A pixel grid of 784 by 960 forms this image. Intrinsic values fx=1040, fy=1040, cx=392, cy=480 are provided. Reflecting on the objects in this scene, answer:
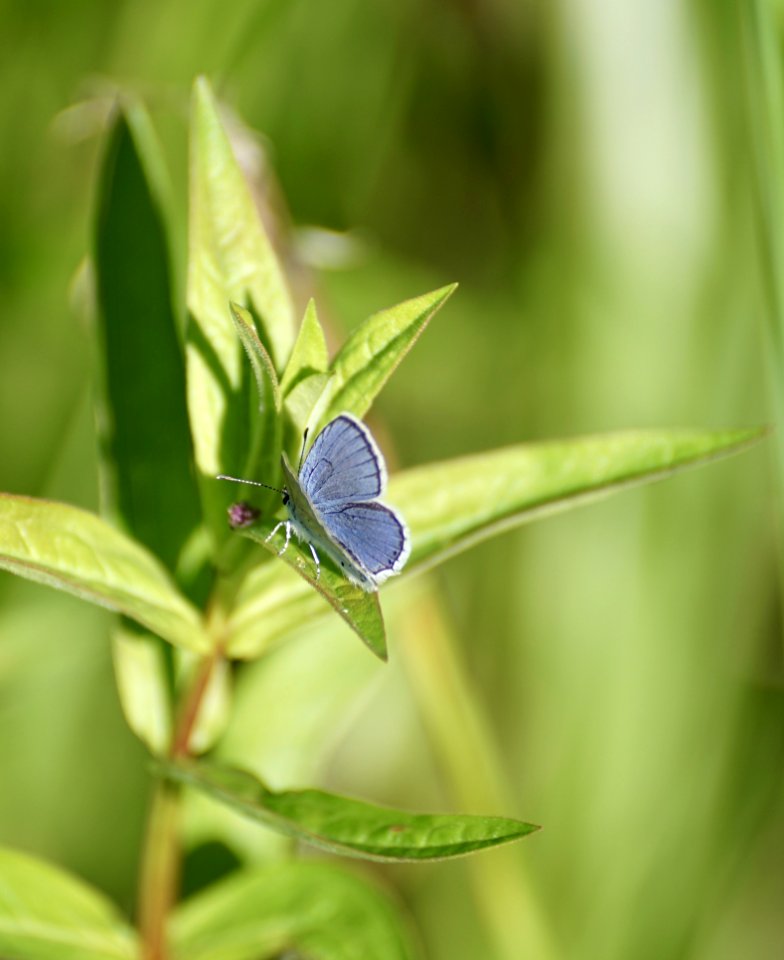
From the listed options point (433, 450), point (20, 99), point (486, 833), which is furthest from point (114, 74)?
point (486, 833)

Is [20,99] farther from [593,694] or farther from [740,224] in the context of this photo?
[593,694]

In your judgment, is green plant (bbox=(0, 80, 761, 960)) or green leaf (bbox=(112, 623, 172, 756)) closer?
green plant (bbox=(0, 80, 761, 960))

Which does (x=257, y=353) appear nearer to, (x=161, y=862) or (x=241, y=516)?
(x=241, y=516)

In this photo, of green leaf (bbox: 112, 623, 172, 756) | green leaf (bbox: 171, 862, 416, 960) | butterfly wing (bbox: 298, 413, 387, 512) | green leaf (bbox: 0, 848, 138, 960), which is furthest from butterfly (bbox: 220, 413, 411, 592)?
green leaf (bbox: 0, 848, 138, 960)

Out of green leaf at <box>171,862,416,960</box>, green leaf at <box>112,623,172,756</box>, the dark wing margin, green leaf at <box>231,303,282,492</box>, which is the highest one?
green leaf at <box>231,303,282,492</box>

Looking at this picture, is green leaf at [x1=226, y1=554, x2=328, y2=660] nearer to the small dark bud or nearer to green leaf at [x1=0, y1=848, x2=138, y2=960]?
the small dark bud

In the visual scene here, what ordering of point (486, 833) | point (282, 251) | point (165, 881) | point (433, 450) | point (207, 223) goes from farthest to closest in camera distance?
1. point (433, 450)
2. point (282, 251)
3. point (165, 881)
4. point (207, 223)
5. point (486, 833)

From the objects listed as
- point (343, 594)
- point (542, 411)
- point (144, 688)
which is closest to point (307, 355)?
point (343, 594)
